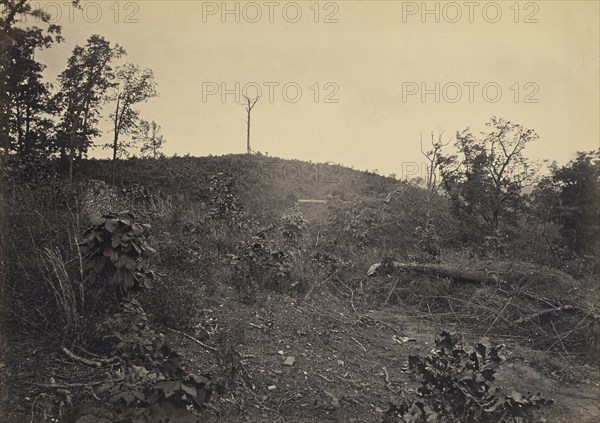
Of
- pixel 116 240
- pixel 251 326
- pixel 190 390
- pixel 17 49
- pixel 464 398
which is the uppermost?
pixel 17 49

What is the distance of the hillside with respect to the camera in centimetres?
307

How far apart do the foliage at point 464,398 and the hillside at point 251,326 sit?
2 cm

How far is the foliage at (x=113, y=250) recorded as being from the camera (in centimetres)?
381

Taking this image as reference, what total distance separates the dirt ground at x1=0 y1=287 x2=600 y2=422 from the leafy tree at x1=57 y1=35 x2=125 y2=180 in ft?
60.9

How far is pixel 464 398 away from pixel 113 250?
3456mm

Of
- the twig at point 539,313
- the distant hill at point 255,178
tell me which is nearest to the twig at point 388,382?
the twig at point 539,313

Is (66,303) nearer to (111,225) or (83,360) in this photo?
(83,360)

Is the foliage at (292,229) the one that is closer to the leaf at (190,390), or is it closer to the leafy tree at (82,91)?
the leaf at (190,390)

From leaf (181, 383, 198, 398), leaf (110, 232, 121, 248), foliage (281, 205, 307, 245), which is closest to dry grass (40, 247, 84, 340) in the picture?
leaf (110, 232, 121, 248)

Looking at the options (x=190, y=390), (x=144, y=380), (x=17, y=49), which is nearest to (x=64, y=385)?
(x=144, y=380)

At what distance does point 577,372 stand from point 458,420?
2903 millimetres

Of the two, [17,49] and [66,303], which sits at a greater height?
[17,49]

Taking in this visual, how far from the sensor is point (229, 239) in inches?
316

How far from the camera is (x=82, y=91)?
2222cm
